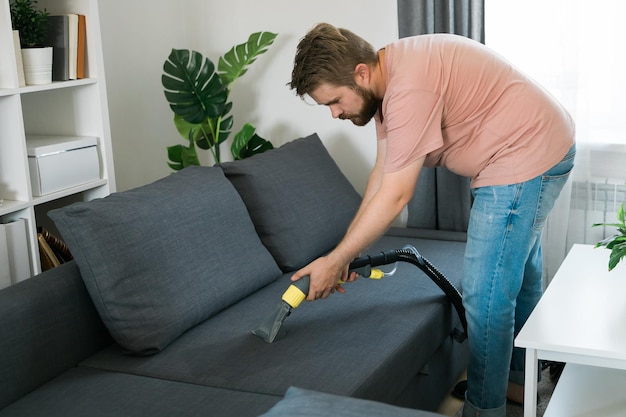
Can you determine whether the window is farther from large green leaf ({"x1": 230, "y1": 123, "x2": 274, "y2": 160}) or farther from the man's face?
the man's face

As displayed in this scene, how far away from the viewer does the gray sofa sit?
85.2 inches

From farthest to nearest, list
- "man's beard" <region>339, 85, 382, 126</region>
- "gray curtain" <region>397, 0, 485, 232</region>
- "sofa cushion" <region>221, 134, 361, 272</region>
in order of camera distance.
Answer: "gray curtain" <region>397, 0, 485, 232</region>
"sofa cushion" <region>221, 134, 361, 272</region>
"man's beard" <region>339, 85, 382, 126</region>

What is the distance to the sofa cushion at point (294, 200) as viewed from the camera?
10.1 feet

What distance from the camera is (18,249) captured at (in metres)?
2.68

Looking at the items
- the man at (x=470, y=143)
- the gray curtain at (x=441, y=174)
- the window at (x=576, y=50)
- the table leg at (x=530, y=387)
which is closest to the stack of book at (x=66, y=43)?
the man at (x=470, y=143)

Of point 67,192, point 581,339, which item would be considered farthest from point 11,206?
point 581,339

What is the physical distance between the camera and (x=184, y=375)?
2258 millimetres

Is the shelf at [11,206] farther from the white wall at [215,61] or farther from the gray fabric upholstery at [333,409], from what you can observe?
the gray fabric upholstery at [333,409]

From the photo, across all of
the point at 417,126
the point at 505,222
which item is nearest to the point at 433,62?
the point at 417,126

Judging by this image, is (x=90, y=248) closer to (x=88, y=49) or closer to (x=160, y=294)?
(x=160, y=294)

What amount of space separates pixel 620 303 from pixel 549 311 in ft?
0.77

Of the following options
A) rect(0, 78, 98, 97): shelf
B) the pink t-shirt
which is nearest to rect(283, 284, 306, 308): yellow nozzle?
the pink t-shirt

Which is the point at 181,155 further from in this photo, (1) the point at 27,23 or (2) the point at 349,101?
(2) the point at 349,101

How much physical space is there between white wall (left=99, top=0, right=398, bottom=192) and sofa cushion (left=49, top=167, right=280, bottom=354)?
3.21 feet
